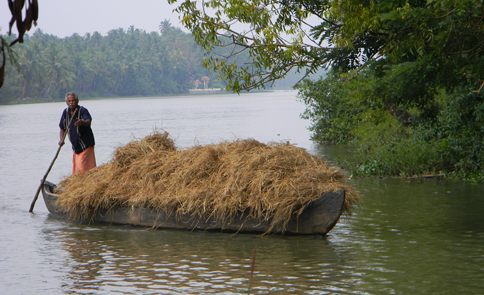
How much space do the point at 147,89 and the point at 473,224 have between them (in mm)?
136374

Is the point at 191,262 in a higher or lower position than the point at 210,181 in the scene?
lower

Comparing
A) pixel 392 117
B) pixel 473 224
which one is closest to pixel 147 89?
pixel 392 117

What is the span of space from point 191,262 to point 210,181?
218cm

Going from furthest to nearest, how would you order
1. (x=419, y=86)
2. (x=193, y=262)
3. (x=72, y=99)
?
(x=72, y=99) → (x=419, y=86) → (x=193, y=262)

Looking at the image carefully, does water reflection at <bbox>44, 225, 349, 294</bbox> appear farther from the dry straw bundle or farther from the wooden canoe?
the dry straw bundle

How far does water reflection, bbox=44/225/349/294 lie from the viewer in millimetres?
7160

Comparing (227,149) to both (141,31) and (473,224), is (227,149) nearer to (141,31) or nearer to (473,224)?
(473,224)

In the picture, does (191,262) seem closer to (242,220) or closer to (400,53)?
(242,220)

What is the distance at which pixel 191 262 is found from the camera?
8.38m

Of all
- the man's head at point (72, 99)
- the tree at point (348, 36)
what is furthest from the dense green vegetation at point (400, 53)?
the man's head at point (72, 99)

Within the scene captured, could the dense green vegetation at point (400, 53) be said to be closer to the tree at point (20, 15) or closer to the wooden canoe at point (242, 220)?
the wooden canoe at point (242, 220)

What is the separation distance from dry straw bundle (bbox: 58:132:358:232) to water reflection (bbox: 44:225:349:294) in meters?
0.53

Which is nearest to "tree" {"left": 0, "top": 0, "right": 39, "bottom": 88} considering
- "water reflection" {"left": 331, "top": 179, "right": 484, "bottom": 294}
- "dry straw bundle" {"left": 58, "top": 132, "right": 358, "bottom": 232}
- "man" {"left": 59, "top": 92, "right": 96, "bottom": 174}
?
"water reflection" {"left": 331, "top": 179, "right": 484, "bottom": 294}

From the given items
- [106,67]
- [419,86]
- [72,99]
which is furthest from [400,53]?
[106,67]
